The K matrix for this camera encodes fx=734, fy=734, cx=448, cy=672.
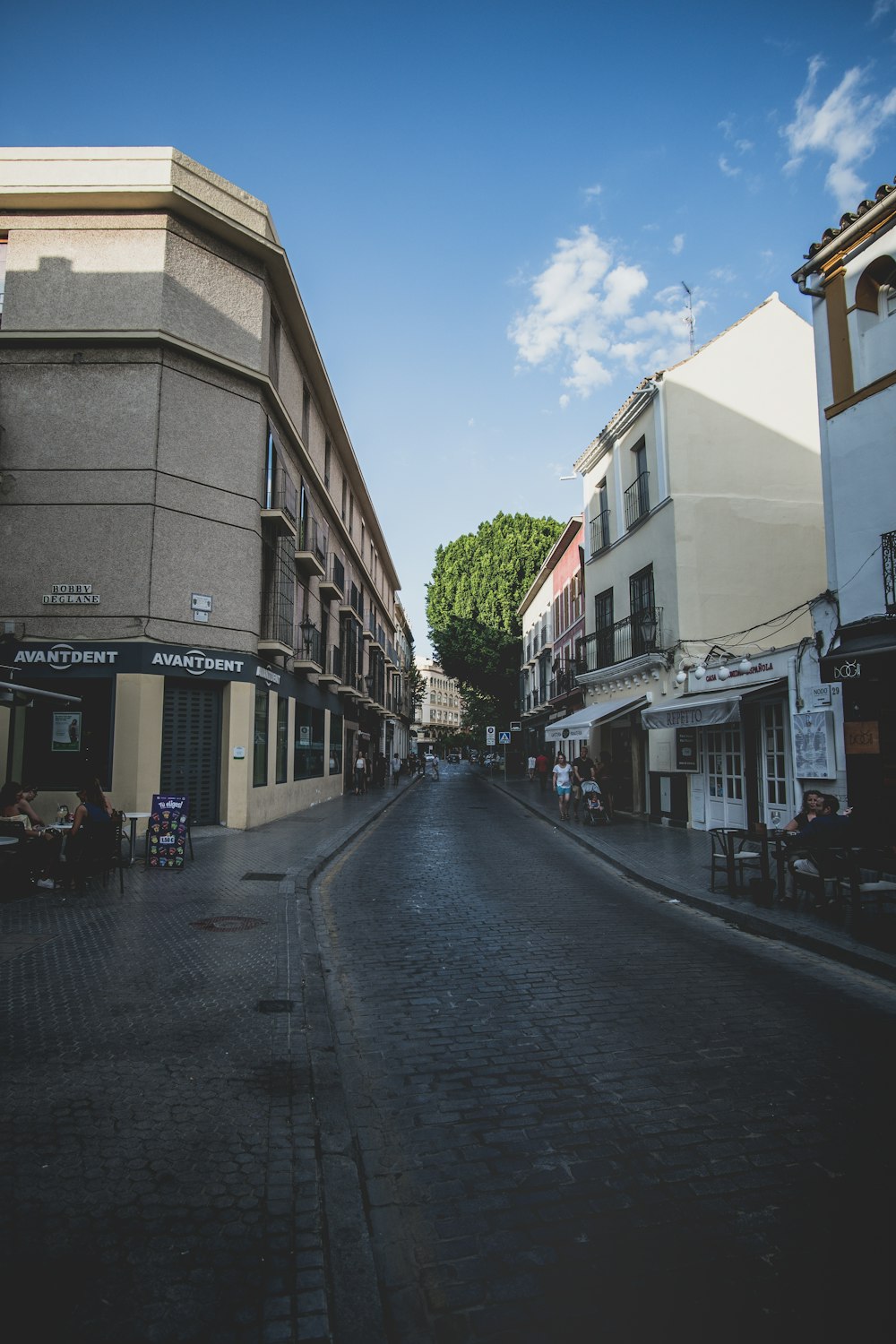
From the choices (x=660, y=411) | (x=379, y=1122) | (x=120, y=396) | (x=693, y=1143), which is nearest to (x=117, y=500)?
(x=120, y=396)

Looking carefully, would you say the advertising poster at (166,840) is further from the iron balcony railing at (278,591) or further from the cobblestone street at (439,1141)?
the iron balcony railing at (278,591)

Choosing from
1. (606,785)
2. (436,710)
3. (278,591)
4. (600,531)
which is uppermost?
(436,710)

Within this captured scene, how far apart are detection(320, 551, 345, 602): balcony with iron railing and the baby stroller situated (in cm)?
1021

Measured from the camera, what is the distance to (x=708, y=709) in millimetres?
13016

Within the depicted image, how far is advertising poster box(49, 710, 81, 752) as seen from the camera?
14109mm

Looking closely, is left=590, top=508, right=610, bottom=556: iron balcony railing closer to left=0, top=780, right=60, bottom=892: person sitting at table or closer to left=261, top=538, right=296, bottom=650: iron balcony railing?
left=261, top=538, right=296, bottom=650: iron balcony railing

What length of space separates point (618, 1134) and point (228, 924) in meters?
4.87

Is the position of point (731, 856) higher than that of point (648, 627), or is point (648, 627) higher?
point (648, 627)

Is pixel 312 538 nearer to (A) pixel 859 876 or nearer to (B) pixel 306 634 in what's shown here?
(B) pixel 306 634

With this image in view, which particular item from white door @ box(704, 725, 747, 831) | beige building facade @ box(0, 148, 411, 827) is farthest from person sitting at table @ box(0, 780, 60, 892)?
white door @ box(704, 725, 747, 831)

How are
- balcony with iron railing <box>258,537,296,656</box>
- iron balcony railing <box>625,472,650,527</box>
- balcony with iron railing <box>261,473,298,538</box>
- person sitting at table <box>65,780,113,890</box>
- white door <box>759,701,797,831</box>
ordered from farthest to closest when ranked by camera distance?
iron balcony railing <box>625,472,650,527</box>
balcony with iron railing <box>258,537,296,656</box>
balcony with iron railing <box>261,473,298,538</box>
white door <box>759,701,797,831</box>
person sitting at table <box>65,780,113,890</box>

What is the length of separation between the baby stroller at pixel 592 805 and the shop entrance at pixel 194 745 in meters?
8.31

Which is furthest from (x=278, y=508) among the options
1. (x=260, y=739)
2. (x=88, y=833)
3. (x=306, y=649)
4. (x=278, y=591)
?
(x=88, y=833)

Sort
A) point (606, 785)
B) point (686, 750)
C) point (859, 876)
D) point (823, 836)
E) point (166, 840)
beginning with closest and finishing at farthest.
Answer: point (859, 876)
point (823, 836)
point (166, 840)
point (686, 750)
point (606, 785)
